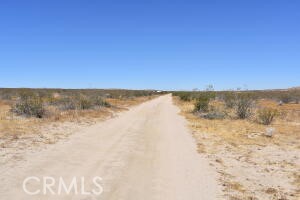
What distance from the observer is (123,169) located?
977cm

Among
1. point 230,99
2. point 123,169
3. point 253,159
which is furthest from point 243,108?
point 123,169

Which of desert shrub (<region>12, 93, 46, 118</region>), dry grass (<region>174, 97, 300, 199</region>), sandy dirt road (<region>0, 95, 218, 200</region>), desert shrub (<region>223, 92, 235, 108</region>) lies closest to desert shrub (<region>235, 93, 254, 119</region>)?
desert shrub (<region>223, 92, 235, 108</region>)

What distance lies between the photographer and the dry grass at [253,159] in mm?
8598

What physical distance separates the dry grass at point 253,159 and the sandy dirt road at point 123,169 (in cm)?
53

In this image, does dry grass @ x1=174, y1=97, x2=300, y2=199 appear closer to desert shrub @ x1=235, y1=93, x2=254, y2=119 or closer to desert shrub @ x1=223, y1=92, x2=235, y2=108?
desert shrub @ x1=235, y1=93, x2=254, y2=119

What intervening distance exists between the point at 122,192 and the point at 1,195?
2.27 metres

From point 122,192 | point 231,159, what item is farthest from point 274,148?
point 122,192

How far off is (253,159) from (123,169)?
15.6ft

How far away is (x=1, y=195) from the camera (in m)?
7.16

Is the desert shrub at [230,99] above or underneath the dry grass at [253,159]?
above

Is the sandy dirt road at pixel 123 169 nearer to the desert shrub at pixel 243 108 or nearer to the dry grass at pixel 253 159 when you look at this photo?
the dry grass at pixel 253 159

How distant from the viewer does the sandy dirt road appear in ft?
25.1

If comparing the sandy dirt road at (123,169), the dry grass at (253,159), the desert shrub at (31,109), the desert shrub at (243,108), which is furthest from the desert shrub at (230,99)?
the sandy dirt road at (123,169)

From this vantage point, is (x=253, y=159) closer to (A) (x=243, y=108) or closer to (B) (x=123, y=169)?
(B) (x=123, y=169)
